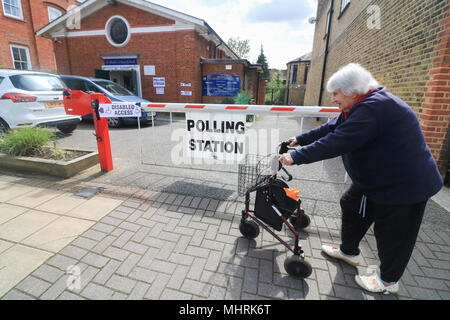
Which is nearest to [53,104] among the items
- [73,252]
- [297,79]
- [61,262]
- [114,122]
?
[114,122]

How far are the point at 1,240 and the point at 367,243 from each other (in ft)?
12.8

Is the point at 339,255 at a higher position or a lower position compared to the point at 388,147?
lower

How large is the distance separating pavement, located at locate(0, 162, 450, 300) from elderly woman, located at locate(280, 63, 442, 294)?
20.0 inches

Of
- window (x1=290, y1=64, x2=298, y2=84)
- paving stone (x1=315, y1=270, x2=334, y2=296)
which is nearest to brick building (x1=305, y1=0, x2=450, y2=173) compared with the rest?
paving stone (x1=315, y1=270, x2=334, y2=296)

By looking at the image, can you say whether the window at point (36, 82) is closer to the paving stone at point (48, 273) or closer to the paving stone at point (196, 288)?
the paving stone at point (48, 273)

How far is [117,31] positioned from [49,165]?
14.2 metres

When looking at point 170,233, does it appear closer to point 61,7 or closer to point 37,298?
point 37,298

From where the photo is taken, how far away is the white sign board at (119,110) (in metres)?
3.98

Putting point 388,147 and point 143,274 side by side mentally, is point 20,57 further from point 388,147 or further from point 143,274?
point 388,147

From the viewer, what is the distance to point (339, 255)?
2283 millimetres

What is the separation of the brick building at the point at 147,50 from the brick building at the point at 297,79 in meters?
26.9

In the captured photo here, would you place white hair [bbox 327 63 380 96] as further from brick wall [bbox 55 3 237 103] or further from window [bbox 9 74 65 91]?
brick wall [bbox 55 3 237 103]

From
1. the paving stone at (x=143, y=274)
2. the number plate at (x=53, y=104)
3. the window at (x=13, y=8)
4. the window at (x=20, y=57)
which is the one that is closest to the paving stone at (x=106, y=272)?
the paving stone at (x=143, y=274)
